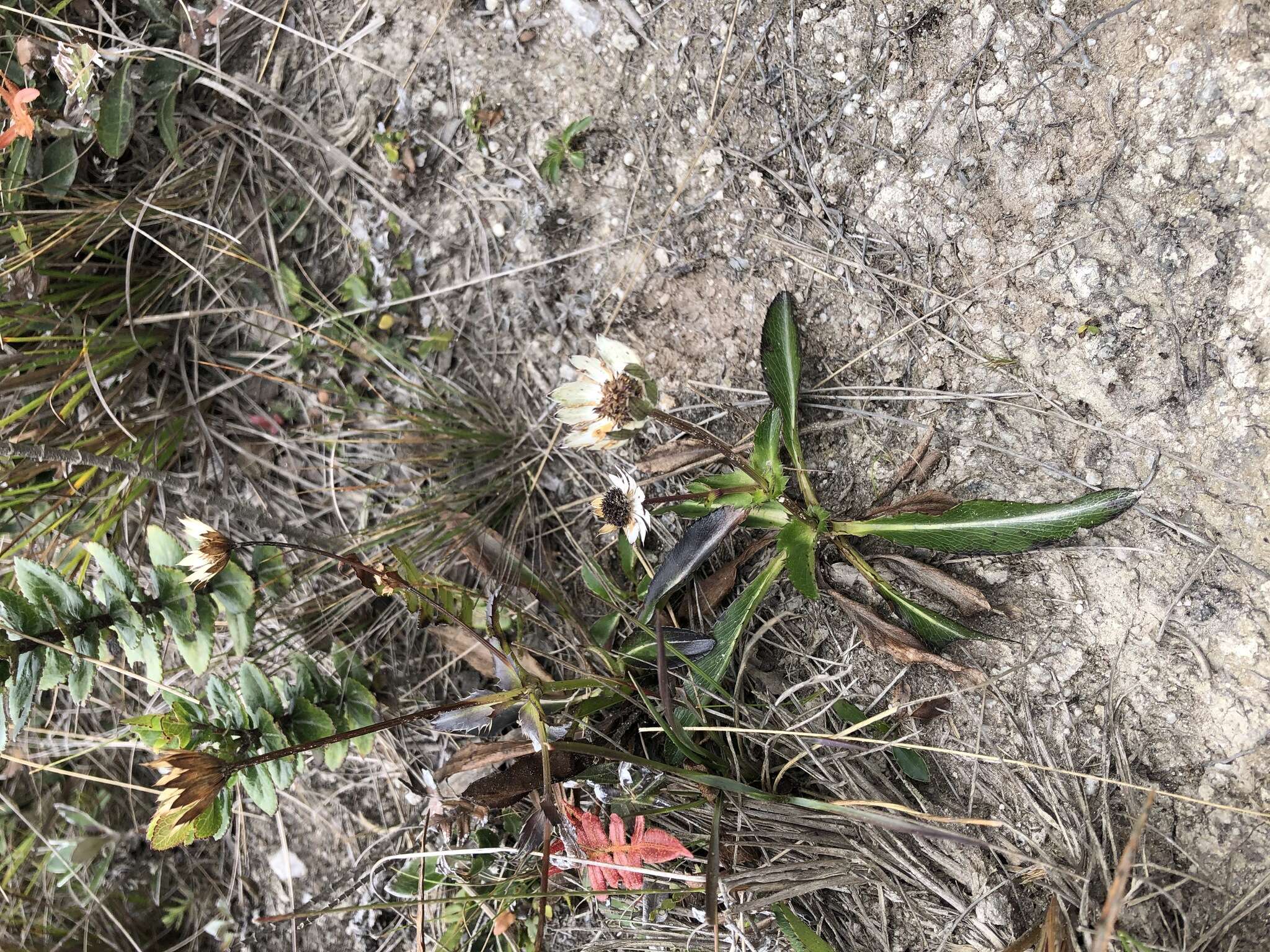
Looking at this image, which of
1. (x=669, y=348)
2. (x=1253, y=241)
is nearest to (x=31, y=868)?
(x=669, y=348)

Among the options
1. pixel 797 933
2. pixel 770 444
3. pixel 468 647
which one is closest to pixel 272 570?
pixel 468 647

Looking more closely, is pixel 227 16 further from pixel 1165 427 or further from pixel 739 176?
pixel 1165 427

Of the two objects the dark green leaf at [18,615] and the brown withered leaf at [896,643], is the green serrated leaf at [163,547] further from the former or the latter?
the brown withered leaf at [896,643]

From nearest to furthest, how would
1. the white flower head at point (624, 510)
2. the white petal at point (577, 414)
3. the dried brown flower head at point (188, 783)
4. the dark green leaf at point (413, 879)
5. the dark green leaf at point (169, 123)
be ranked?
the dried brown flower head at point (188, 783) → the white petal at point (577, 414) → the white flower head at point (624, 510) → the dark green leaf at point (413, 879) → the dark green leaf at point (169, 123)

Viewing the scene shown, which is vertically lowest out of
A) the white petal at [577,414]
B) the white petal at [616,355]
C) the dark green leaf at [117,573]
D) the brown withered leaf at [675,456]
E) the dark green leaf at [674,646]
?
the dark green leaf at [117,573]

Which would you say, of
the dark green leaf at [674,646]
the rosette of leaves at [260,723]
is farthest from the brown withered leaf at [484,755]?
the dark green leaf at [674,646]

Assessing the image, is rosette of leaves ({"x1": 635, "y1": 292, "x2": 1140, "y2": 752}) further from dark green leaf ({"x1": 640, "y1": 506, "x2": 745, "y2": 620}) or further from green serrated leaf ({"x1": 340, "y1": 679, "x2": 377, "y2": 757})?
green serrated leaf ({"x1": 340, "y1": 679, "x2": 377, "y2": 757})
